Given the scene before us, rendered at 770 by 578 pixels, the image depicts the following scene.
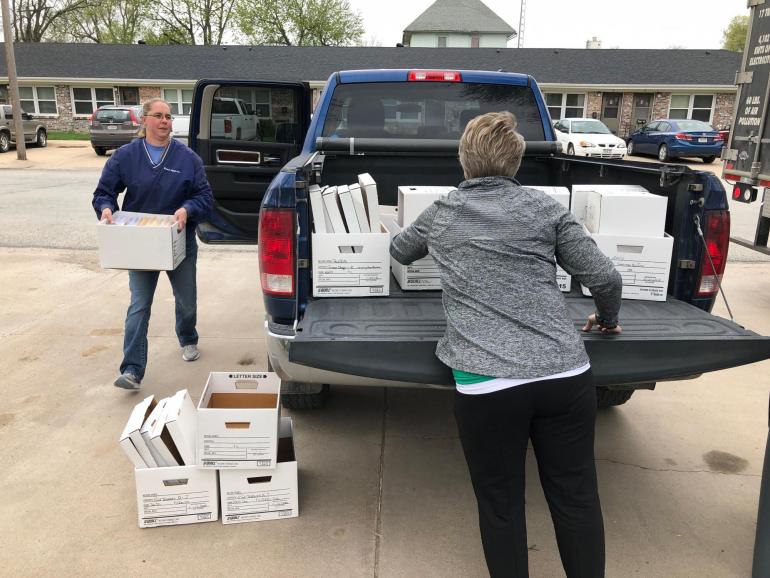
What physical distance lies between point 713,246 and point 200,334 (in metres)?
4.05

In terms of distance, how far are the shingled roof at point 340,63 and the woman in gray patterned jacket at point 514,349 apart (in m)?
30.1

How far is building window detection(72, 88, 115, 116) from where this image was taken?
32.5 meters

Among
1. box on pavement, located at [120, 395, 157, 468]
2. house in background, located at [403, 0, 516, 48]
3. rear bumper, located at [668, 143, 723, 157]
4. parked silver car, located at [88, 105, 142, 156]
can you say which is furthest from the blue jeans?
house in background, located at [403, 0, 516, 48]

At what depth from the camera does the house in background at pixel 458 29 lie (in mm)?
50219

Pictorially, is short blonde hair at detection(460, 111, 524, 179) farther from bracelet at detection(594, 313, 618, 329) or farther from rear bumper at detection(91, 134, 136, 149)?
rear bumper at detection(91, 134, 136, 149)

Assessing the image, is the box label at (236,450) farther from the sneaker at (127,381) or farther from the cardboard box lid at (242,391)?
→ the sneaker at (127,381)

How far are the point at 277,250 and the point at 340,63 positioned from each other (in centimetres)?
3131

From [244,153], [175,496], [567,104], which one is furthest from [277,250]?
[567,104]

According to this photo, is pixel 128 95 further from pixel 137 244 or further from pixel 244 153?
pixel 137 244

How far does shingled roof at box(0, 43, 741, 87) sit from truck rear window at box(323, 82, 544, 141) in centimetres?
2739

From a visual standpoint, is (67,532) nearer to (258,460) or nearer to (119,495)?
(119,495)

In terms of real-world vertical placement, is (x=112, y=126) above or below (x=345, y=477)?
above

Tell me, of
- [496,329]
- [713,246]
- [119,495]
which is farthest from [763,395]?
[119,495]

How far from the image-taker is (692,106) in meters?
30.8
